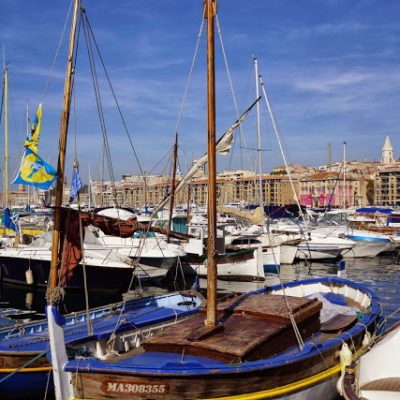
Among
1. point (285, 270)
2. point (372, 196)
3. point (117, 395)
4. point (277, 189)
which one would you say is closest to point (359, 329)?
point (117, 395)

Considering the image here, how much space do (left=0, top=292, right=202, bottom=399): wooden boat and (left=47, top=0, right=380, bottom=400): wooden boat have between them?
3.29 ft

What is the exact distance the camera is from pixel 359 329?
39.8 ft

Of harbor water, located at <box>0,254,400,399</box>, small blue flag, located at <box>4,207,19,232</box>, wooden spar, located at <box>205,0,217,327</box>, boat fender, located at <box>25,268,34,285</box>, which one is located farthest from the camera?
small blue flag, located at <box>4,207,19,232</box>

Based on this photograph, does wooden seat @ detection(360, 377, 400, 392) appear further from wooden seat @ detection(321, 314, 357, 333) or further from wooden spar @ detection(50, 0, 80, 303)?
A: wooden spar @ detection(50, 0, 80, 303)

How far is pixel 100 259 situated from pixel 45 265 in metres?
3.42

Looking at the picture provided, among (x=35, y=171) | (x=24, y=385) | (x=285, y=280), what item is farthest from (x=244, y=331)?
(x=285, y=280)

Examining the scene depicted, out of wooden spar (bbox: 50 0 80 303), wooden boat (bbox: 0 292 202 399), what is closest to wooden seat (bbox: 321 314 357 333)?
wooden boat (bbox: 0 292 202 399)

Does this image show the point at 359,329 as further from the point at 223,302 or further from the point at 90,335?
the point at 90,335

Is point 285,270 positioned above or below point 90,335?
below

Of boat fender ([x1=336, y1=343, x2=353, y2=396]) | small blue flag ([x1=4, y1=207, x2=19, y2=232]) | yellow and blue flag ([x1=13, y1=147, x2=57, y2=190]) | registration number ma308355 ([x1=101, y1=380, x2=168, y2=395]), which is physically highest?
yellow and blue flag ([x1=13, y1=147, x2=57, y2=190])

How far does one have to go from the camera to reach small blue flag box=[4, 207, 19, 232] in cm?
3115

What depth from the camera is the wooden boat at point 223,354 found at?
8.98 meters

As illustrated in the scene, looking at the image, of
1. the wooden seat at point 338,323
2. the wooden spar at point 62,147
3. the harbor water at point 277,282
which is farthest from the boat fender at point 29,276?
the wooden seat at point 338,323

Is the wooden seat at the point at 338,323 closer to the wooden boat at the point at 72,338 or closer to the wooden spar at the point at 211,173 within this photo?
the wooden spar at the point at 211,173
